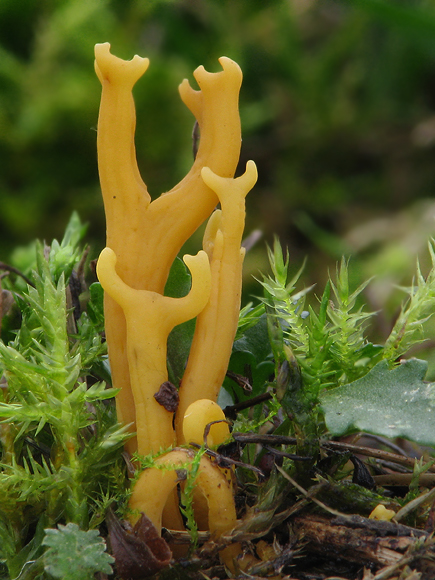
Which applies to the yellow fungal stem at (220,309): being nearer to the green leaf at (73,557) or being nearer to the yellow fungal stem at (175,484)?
the yellow fungal stem at (175,484)

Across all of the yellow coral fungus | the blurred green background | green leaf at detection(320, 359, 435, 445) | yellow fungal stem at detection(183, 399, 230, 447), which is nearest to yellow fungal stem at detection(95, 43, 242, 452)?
the yellow coral fungus

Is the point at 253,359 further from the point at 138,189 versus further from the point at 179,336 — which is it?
the point at 138,189

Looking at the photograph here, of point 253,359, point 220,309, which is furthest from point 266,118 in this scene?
point 220,309

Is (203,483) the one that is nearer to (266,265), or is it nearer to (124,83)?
(124,83)

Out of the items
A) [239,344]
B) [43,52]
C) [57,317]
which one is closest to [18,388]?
[57,317]

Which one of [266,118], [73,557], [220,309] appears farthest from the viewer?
[266,118]

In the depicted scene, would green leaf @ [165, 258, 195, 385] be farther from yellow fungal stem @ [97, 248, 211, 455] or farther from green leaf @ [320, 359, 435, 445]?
green leaf @ [320, 359, 435, 445]

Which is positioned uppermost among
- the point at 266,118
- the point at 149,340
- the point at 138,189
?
the point at 138,189
